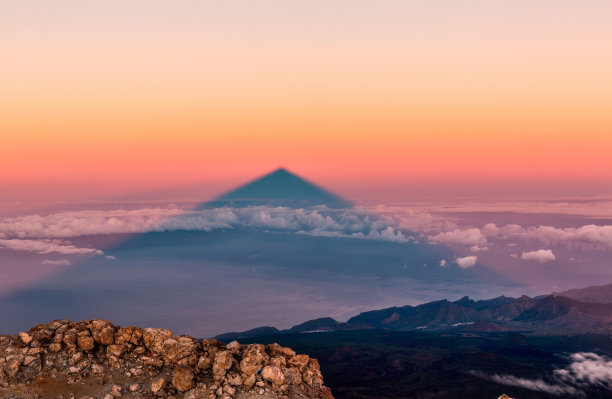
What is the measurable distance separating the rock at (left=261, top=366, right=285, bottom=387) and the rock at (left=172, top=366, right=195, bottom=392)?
4103mm

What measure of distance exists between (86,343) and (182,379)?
21.3 ft

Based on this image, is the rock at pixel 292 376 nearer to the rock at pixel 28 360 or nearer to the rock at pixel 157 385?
the rock at pixel 157 385

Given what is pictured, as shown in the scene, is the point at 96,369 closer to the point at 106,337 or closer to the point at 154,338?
the point at 106,337

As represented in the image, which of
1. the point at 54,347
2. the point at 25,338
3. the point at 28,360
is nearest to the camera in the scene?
the point at 28,360

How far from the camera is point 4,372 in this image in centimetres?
2861

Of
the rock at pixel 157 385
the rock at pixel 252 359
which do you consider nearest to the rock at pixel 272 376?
the rock at pixel 252 359

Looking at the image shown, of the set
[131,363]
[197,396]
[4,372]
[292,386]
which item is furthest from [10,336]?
[292,386]

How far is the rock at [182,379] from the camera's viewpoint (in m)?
28.4

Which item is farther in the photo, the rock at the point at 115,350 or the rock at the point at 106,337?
the rock at the point at 106,337

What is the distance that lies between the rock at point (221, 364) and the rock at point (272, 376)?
6.72 ft

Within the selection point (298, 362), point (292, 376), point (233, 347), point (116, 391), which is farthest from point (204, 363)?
point (298, 362)

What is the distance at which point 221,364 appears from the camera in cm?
2944

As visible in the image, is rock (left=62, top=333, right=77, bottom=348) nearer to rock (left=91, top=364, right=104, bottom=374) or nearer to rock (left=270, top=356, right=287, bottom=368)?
rock (left=91, top=364, right=104, bottom=374)

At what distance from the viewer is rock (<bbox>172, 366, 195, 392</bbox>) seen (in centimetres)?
2842
